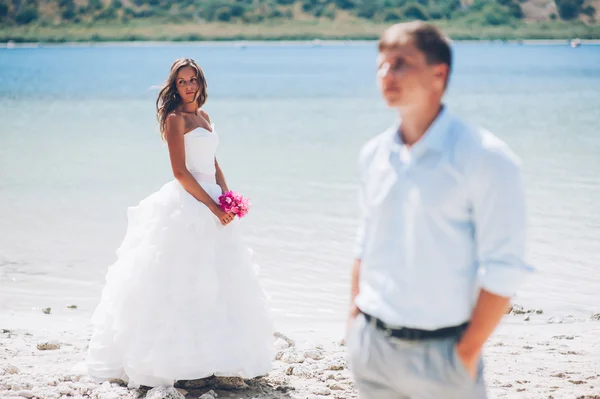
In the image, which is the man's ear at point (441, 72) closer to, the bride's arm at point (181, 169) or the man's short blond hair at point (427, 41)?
the man's short blond hair at point (427, 41)

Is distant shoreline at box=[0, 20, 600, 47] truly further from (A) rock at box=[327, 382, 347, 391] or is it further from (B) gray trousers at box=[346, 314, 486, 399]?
(B) gray trousers at box=[346, 314, 486, 399]

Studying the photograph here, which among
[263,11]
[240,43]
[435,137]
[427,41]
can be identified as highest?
[263,11]

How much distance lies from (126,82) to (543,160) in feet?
116

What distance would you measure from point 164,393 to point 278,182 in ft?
34.7

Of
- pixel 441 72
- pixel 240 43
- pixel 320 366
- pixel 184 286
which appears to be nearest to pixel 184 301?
pixel 184 286

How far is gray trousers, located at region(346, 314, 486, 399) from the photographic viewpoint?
8.77 ft

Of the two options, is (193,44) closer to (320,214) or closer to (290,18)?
(290,18)

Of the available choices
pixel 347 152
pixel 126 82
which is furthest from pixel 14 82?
pixel 347 152

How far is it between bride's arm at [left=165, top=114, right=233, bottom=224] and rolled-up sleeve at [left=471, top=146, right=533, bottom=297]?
2.91 m

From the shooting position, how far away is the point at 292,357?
621 centimetres

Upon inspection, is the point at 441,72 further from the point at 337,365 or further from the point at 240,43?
the point at 240,43

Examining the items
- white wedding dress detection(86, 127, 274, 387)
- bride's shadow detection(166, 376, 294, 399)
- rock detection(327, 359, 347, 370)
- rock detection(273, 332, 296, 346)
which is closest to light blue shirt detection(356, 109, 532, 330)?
white wedding dress detection(86, 127, 274, 387)

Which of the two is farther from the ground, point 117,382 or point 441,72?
point 441,72

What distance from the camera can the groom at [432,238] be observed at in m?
2.56
